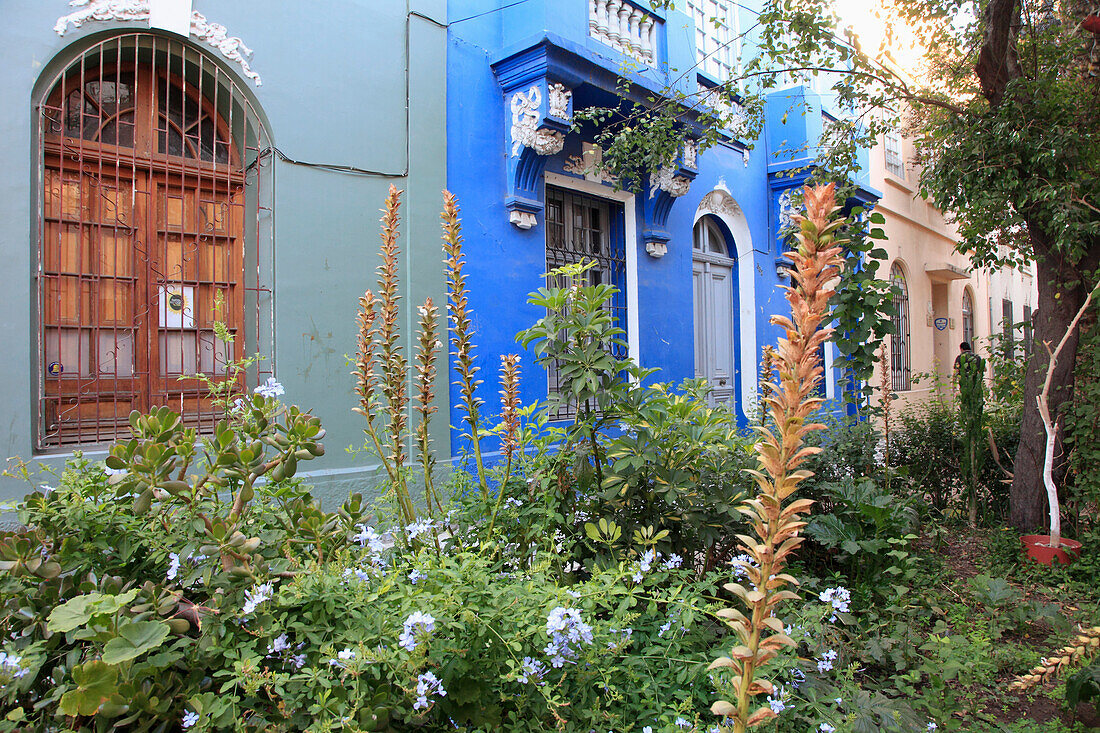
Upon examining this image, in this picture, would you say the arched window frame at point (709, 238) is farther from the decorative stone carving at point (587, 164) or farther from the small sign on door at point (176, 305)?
the small sign on door at point (176, 305)

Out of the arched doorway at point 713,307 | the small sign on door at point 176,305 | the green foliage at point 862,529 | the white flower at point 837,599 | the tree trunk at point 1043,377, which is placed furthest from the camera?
the arched doorway at point 713,307

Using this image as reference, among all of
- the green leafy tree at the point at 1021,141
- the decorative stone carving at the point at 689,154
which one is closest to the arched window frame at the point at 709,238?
the decorative stone carving at the point at 689,154

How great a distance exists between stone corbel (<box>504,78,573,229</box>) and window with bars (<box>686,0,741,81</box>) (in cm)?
349

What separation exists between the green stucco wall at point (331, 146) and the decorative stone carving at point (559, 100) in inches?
38.3

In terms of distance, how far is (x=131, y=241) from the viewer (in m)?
4.48

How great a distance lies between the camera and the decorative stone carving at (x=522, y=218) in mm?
6234

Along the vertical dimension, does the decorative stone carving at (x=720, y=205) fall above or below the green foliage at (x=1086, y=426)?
above

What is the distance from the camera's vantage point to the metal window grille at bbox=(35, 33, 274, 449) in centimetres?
424

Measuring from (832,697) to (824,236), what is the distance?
1.67 meters

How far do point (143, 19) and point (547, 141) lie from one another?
10.4 feet

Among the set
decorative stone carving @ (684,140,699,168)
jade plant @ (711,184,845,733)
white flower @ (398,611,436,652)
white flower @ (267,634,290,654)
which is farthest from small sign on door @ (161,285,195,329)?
decorative stone carving @ (684,140,699,168)

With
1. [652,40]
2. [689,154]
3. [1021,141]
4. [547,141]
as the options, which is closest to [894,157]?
[689,154]

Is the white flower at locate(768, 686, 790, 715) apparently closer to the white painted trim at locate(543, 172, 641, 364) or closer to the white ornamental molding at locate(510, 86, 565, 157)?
the white ornamental molding at locate(510, 86, 565, 157)

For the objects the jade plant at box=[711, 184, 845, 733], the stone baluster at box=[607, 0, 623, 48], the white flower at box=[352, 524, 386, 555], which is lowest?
the white flower at box=[352, 524, 386, 555]
